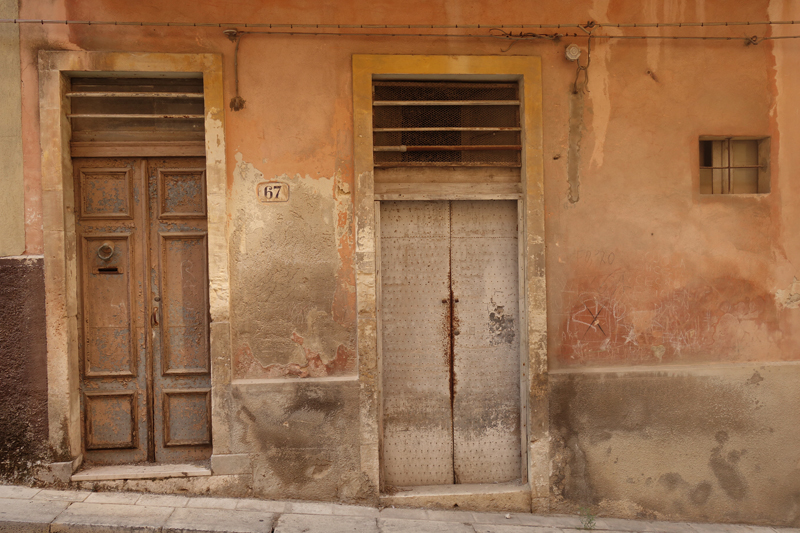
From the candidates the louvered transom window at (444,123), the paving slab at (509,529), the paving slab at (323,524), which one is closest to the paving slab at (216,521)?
the paving slab at (323,524)

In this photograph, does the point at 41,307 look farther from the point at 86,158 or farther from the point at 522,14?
the point at 522,14

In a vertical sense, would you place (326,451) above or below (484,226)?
below

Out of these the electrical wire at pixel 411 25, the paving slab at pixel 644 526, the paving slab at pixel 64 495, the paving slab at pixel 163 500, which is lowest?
the paving slab at pixel 644 526

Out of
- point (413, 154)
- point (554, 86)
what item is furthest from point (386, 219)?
point (554, 86)

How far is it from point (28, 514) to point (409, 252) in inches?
135

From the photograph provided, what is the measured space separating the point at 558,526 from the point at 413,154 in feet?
10.8

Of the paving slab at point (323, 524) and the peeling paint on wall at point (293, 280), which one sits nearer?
the paving slab at point (323, 524)

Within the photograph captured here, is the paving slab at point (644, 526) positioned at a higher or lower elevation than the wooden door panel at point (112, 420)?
lower

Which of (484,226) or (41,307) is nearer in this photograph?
(41,307)

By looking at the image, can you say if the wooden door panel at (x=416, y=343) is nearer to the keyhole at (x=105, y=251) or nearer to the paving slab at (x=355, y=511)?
the paving slab at (x=355, y=511)

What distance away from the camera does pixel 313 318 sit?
4457 millimetres

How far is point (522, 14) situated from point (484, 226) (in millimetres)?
1796

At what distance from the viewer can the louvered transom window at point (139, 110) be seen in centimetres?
443

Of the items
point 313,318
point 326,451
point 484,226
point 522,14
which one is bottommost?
point 326,451
